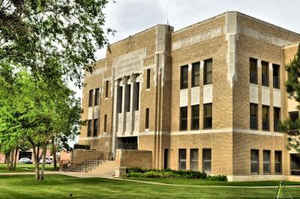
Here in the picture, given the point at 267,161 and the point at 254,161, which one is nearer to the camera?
the point at 254,161

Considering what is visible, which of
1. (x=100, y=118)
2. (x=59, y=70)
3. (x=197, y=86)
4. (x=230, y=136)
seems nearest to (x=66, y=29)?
(x=59, y=70)

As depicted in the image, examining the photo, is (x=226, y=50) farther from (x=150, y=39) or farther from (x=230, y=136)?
(x=150, y=39)

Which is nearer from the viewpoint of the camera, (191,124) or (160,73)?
(191,124)

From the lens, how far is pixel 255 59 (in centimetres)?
3538

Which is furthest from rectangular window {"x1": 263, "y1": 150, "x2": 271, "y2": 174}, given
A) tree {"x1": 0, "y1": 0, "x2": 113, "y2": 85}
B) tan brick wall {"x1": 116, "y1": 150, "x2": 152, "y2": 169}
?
tree {"x1": 0, "y1": 0, "x2": 113, "y2": 85}

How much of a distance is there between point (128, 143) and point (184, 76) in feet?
38.9

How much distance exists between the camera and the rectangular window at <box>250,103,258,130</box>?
34250 mm

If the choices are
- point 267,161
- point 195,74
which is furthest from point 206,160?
point 195,74

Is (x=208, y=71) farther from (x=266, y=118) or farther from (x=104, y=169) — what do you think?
(x=104, y=169)

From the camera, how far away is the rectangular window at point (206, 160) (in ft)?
113

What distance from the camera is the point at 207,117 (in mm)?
35438

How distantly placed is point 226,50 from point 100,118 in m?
22.2

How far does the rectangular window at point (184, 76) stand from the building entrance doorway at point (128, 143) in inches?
380

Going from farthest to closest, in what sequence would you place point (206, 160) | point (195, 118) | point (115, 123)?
point (115, 123) → point (195, 118) → point (206, 160)
